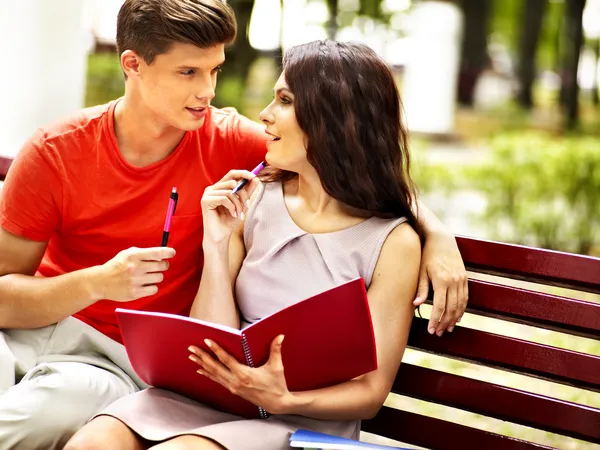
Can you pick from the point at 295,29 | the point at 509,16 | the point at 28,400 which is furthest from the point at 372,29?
the point at 28,400

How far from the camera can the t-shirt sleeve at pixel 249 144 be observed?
9.70ft

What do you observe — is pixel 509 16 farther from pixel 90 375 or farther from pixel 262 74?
pixel 90 375

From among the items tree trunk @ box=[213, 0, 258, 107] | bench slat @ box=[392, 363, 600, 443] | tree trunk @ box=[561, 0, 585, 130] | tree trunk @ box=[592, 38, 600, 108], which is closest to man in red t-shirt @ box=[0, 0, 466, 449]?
bench slat @ box=[392, 363, 600, 443]

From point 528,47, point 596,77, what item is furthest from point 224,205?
point 528,47

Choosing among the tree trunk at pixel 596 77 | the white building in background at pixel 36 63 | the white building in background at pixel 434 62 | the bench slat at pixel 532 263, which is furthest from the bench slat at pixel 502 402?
the white building in background at pixel 434 62

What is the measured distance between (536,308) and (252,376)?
894mm

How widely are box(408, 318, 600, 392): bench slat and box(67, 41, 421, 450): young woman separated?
0.28 metres

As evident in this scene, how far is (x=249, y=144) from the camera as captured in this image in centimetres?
296

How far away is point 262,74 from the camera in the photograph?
9.60 metres

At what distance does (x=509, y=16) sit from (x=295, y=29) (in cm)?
230

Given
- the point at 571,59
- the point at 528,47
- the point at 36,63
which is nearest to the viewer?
the point at 36,63

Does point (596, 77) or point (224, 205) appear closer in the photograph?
point (224, 205)

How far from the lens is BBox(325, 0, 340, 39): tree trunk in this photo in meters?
9.76

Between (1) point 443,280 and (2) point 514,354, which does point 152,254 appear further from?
(2) point 514,354
